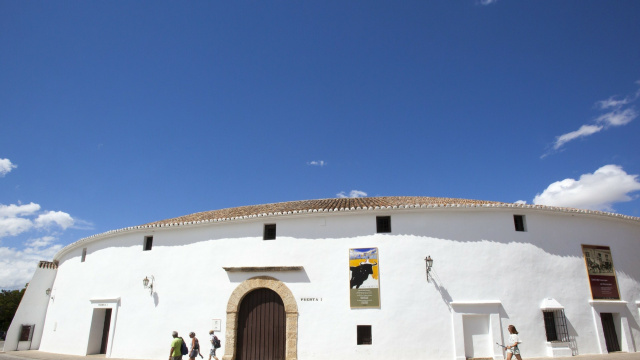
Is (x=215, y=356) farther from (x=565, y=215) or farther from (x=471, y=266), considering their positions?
(x=565, y=215)

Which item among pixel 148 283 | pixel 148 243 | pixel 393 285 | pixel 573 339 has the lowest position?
pixel 573 339

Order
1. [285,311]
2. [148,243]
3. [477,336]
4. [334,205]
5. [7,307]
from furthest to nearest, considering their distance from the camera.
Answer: [7,307], [148,243], [334,205], [285,311], [477,336]

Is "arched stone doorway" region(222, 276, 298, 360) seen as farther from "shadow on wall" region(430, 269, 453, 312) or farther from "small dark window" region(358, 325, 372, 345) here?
"shadow on wall" region(430, 269, 453, 312)

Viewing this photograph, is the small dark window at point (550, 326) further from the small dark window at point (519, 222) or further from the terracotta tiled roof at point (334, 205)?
the terracotta tiled roof at point (334, 205)

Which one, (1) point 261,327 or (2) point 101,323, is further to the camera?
(2) point 101,323

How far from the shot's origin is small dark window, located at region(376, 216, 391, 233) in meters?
12.7

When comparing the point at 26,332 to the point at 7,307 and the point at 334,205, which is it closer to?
the point at 334,205

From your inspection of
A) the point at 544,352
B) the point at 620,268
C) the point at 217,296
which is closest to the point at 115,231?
the point at 217,296

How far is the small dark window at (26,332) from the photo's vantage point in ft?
60.0

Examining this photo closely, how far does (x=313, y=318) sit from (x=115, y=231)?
8.67 m

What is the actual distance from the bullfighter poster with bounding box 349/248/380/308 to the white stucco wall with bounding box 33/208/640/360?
0.66 ft

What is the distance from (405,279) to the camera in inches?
469

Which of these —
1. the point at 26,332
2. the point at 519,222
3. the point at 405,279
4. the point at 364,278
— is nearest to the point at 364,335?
the point at 364,278

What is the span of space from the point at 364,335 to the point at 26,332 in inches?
653
